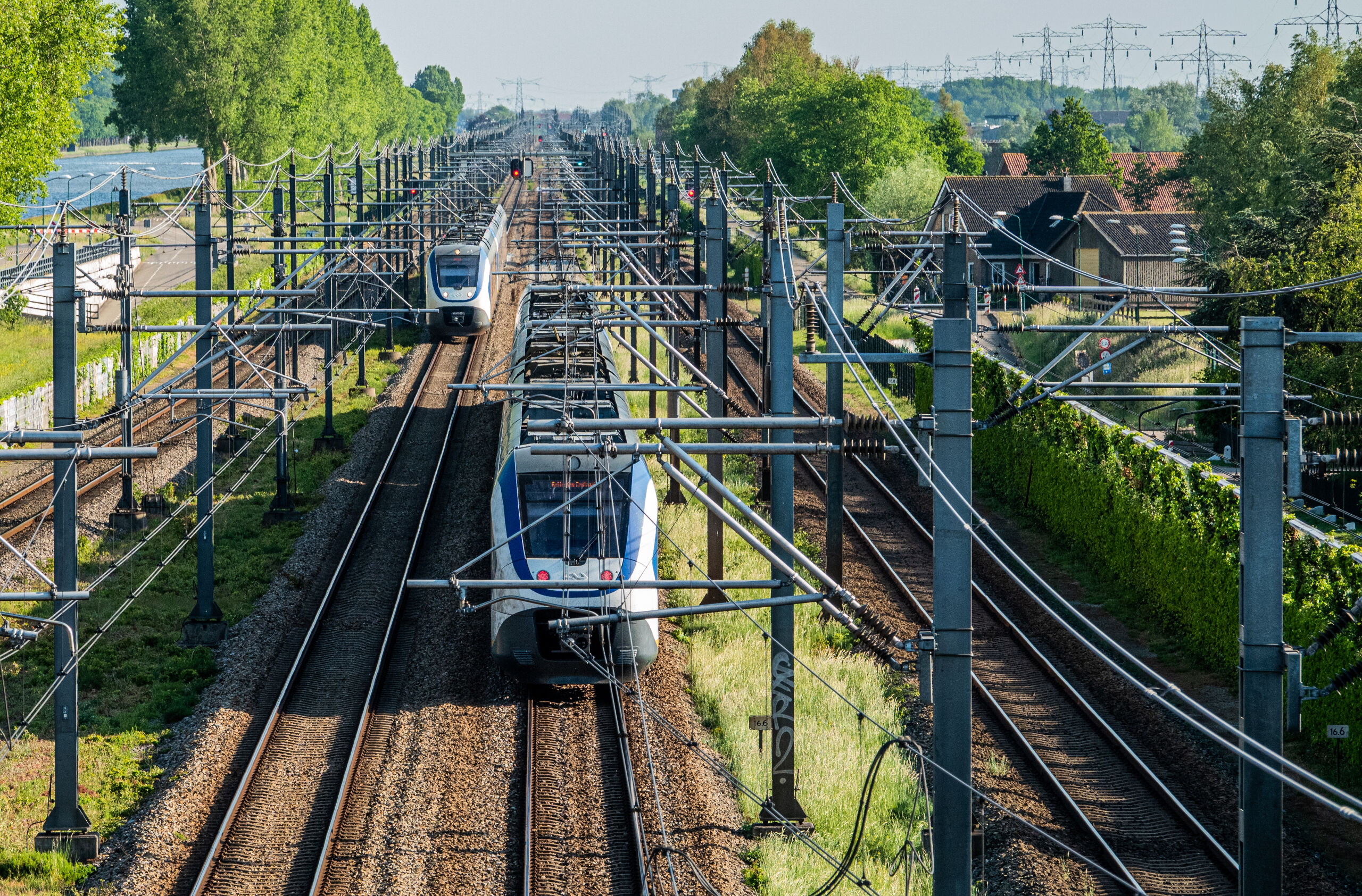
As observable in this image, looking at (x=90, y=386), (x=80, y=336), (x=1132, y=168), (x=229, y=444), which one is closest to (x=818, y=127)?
(x=1132, y=168)

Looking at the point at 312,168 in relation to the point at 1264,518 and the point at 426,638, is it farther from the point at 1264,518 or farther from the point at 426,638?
the point at 1264,518

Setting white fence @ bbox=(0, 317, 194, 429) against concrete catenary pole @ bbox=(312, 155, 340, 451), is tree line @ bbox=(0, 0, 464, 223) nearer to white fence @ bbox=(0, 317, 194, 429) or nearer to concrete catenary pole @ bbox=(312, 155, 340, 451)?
white fence @ bbox=(0, 317, 194, 429)

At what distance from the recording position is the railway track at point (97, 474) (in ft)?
77.8

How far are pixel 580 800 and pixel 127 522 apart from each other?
13279 mm

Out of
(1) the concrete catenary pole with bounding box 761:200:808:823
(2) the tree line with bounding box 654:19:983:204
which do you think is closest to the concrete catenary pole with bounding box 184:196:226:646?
(1) the concrete catenary pole with bounding box 761:200:808:823

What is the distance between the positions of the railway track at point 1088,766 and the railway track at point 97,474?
1202 cm

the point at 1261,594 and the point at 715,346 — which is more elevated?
the point at 715,346

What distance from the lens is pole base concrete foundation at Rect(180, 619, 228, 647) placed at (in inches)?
727

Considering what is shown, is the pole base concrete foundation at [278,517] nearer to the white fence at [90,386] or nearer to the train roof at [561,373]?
the train roof at [561,373]

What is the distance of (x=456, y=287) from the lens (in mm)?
36281

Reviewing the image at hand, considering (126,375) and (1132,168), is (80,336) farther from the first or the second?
(1132,168)

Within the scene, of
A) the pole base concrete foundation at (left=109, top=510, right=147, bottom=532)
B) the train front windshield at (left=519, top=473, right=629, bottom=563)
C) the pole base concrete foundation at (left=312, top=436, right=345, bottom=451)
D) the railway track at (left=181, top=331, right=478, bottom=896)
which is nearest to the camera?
the railway track at (left=181, top=331, right=478, bottom=896)

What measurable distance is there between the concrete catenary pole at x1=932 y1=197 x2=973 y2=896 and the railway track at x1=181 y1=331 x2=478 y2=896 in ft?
19.0

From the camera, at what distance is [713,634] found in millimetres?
19016
